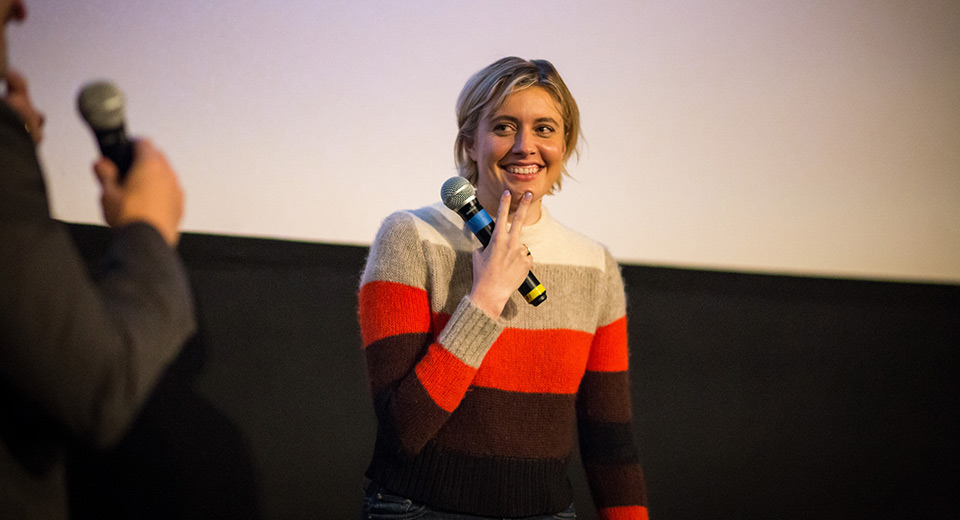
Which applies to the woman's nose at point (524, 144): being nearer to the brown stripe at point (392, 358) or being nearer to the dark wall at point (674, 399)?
the brown stripe at point (392, 358)

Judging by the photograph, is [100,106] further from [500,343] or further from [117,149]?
[500,343]

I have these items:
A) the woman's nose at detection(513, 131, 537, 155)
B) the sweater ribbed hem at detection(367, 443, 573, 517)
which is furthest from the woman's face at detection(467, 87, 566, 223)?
the sweater ribbed hem at detection(367, 443, 573, 517)

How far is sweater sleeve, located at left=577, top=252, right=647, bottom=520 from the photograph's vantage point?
109 cm

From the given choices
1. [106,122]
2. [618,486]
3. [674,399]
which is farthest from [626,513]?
[106,122]

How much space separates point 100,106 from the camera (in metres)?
0.55

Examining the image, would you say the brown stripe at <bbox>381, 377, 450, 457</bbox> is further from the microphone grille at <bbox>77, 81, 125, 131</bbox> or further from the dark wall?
the dark wall

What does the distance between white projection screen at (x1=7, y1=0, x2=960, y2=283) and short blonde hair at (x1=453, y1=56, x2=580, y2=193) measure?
424mm

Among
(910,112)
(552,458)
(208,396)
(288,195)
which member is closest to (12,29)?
(288,195)

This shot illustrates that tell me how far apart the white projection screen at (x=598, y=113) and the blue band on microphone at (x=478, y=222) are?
1.95 ft

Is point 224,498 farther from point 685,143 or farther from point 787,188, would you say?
point 787,188

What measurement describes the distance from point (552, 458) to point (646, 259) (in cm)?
84

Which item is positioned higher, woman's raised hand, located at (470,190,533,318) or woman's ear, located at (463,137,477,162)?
woman's ear, located at (463,137,477,162)

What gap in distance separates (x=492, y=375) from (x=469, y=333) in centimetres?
14

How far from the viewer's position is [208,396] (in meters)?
1.56
